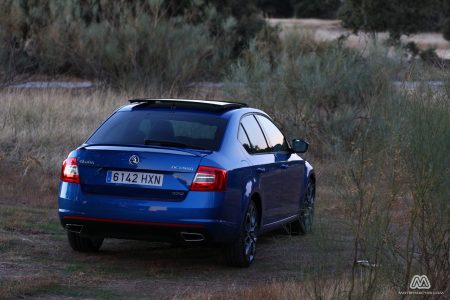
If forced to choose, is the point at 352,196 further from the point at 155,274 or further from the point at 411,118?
the point at 155,274

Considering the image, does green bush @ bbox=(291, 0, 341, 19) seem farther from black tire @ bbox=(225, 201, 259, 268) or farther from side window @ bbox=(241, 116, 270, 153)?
black tire @ bbox=(225, 201, 259, 268)

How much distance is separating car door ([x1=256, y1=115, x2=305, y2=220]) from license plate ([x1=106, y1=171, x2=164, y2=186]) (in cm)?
188

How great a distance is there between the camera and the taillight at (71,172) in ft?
31.8

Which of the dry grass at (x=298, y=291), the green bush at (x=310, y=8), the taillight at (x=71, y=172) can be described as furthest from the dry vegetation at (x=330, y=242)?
the green bush at (x=310, y=8)

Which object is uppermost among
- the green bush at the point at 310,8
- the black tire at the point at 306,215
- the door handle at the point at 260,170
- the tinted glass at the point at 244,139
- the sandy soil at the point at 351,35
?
the tinted glass at the point at 244,139

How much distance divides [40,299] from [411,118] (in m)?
3.09

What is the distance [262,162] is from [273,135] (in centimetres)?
102

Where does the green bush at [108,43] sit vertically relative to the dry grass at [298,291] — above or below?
below

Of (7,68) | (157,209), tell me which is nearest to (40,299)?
(157,209)

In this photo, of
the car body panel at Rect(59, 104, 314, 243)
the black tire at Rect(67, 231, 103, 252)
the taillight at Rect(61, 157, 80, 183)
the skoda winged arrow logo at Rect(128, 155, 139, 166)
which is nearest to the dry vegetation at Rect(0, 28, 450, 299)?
the black tire at Rect(67, 231, 103, 252)

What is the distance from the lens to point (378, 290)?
306 inches

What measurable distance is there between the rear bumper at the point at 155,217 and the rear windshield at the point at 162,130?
609mm

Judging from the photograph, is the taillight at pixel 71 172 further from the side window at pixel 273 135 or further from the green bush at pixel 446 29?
the green bush at pixel 446 29

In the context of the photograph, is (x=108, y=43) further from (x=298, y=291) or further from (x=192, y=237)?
(x=298, y=291)
